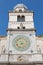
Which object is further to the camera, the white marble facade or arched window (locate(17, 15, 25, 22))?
arched window (locate(17, 15, 25, 22))

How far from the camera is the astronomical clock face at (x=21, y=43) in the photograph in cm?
1841

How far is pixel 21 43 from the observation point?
1864 centimetres

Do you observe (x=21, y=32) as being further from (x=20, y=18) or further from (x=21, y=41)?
(x=20, y=18)

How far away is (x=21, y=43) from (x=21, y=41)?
20 centimetres

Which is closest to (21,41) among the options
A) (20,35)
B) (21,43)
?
(21,43)

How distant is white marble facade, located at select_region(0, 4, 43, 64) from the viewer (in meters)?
17.8

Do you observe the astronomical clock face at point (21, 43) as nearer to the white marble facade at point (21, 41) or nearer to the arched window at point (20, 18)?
the white marble facade at point (21, 41)

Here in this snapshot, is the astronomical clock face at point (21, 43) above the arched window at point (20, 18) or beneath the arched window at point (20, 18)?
beneath

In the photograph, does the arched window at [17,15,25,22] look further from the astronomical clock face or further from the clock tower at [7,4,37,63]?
the astronomical clock face

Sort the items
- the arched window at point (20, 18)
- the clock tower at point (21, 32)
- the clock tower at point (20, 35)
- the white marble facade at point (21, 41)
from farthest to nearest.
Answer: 1. the arched window at point (20, 18)
2. the clock tower at point (21, 32)
3. the clock tower at point (20, 35)
4. the white marble facade at point (21, 41)

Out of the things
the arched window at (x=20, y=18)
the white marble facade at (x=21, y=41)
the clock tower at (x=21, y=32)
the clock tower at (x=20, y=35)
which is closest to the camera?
the white marble facade at (x=21, y=41)

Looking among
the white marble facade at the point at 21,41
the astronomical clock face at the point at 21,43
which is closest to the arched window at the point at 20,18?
the white marble facade at the point at 21,41

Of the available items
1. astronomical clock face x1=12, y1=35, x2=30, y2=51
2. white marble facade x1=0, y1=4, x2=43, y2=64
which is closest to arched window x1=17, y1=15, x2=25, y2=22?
white marble facade x1=0, y1=4, x2=43, y2=64

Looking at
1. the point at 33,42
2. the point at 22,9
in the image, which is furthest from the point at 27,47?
the point at 22,9
